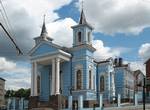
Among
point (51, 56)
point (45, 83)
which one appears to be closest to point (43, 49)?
point (51, 56)

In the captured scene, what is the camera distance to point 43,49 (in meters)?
50.2

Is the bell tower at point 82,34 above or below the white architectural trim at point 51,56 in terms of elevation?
above

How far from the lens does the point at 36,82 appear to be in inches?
1996

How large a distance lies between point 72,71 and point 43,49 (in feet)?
16.2

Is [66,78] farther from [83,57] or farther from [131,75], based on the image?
[131,75]

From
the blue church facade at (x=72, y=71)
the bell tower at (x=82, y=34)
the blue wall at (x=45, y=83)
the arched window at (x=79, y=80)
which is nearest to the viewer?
the blue church facade at (x=72, y=71)

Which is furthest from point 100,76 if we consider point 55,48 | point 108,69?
point 55,48

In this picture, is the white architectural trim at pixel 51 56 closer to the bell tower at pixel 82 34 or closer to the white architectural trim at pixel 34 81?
the white architectural trim at pixel 34 81

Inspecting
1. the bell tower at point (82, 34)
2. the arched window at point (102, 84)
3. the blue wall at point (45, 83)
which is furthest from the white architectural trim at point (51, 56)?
the arched window at point (102, 84)

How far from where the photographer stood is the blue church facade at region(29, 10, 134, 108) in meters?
48.1

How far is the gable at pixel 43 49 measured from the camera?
4904 centimetres

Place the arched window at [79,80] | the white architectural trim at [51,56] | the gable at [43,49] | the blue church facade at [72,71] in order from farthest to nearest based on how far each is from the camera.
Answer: the arched window at [79,80]
the gable at [43,49]
the blue church facade at [72,71]
the white architectural trim at [51,56]

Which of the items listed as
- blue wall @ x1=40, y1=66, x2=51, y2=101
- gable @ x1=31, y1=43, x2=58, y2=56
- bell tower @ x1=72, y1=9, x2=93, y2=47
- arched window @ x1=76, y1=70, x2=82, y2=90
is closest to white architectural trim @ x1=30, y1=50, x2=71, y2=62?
gable @ x1=31, y1=43, x2=58, y2=56

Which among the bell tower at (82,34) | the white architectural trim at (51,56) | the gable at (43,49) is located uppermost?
the bell tower at (82,34)
